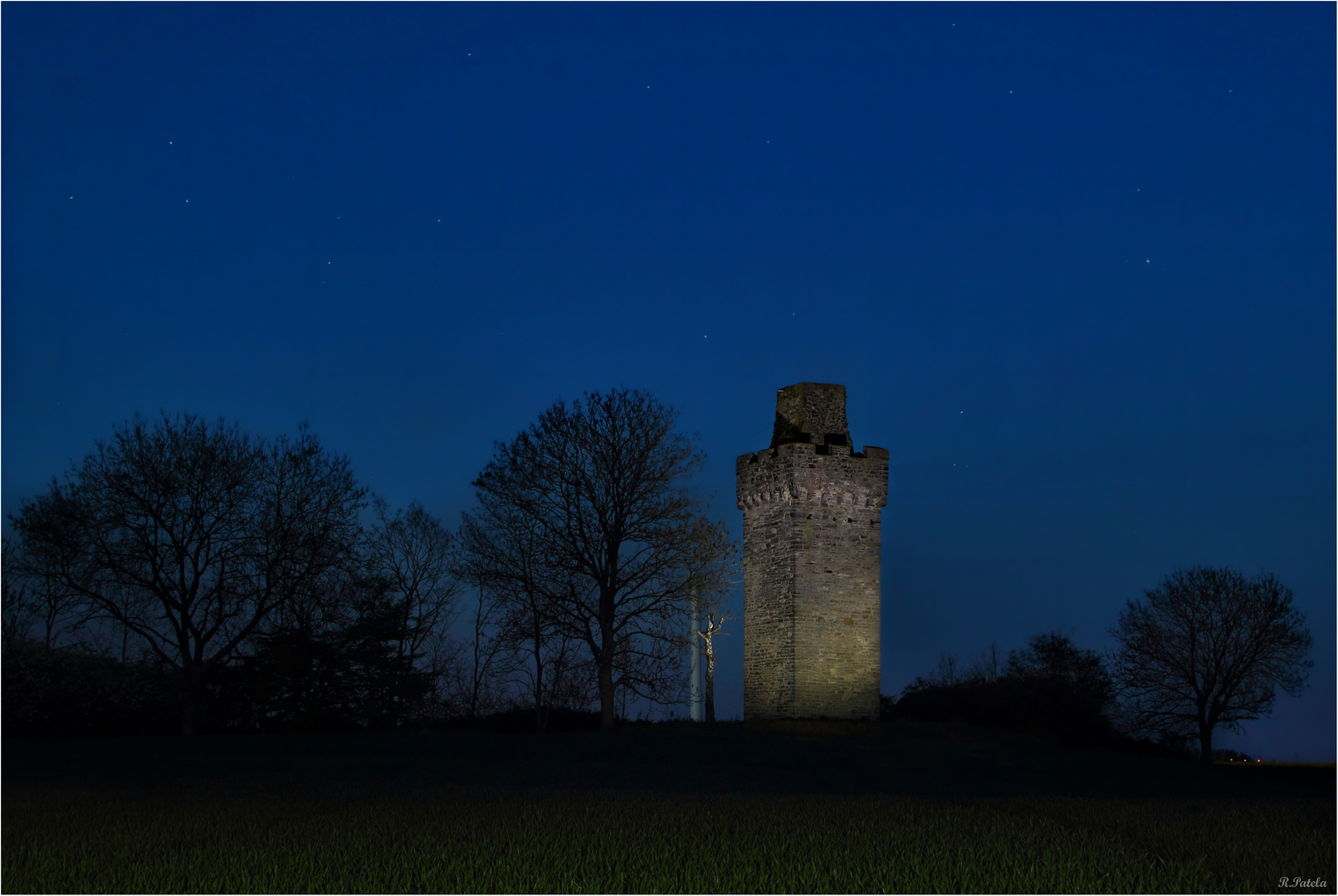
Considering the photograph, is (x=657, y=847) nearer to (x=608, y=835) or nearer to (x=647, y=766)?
(x=608, y=835)

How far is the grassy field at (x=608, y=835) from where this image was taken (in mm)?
7898

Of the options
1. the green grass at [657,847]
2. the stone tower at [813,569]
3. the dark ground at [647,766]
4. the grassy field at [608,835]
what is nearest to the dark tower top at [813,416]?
the stone tower at [813,569]

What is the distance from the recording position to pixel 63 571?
1150 inches

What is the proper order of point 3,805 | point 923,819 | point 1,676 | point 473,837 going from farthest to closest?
point 1,676
point 3,805
point 923,819
point 473,837

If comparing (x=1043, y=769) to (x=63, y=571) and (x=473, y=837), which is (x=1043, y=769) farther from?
(x=63, y=571)

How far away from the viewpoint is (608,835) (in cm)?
945

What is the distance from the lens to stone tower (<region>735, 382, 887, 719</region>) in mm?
32906

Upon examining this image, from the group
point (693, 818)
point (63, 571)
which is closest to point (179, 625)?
point (63, 571)

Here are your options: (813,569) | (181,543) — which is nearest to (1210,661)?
(813,569)

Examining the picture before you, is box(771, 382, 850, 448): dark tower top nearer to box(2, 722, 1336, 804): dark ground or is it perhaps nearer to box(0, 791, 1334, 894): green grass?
box(2, 722, 1336, 804): dark ground

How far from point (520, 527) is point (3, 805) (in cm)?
2095

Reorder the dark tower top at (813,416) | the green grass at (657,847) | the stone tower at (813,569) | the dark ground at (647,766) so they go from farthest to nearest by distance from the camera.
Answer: the dark tower top at (813,416), the stone tower at (813,569), the dark ground at (647,766), the green grass at (657,847)

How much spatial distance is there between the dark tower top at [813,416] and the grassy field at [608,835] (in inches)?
673

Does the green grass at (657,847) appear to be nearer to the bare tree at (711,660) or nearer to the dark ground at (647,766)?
the dark ground at (647,766)
